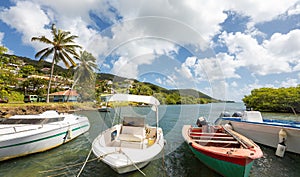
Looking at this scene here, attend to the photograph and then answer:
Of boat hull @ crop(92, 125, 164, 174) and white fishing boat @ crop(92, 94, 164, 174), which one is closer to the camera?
boat hull @ crop(92, 125, 164, 174)

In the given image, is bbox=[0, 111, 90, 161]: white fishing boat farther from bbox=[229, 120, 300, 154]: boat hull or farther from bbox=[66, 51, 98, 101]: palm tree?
bbox=[66, 51, 98, 101]: palm tree

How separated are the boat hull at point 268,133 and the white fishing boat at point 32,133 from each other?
454 inches

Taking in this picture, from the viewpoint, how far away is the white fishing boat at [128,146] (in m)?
4.96

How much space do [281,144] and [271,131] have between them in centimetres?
107

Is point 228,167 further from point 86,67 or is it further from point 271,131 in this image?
point 86,67

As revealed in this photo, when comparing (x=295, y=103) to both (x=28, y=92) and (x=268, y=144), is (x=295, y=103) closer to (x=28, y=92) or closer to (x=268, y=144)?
(x=268, y=144)

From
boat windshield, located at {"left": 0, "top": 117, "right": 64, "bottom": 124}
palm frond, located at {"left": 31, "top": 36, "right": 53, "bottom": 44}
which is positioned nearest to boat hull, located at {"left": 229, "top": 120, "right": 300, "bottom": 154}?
boat windshield, located at {"left": 0, "top": 117, "right": 64, "bottom": 124}

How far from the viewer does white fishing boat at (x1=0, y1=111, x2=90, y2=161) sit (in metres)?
6.39

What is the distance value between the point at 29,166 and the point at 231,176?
768cm

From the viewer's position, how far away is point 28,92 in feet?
128

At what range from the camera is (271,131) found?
8.66 metres

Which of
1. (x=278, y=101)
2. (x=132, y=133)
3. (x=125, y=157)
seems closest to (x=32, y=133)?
(x=132, y=133)

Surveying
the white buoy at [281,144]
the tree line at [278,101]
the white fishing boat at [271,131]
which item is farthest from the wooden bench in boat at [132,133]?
the tree line at [278,101]

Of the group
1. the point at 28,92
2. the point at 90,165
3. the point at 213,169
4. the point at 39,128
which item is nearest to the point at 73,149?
the point at 39,128
